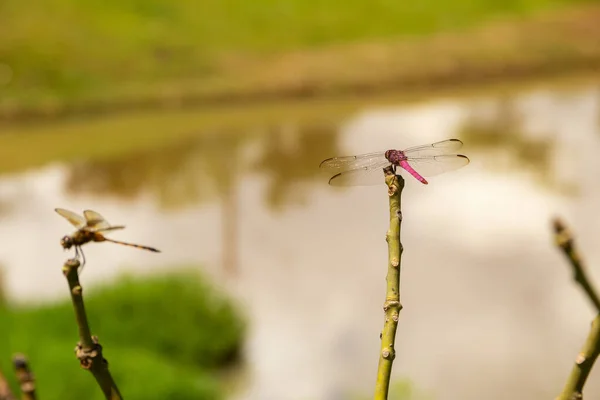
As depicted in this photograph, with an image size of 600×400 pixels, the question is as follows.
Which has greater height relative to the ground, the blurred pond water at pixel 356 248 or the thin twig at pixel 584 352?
the blurred pond water at pixel 356 248

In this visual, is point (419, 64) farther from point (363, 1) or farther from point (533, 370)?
point (533, 370)

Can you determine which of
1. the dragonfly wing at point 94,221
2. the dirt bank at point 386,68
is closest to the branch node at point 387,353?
the dragonfly wing at point 94,221

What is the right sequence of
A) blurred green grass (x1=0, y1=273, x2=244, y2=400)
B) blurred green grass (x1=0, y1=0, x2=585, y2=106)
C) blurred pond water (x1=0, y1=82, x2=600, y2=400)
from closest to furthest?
blurred green grass (x1=0, y1=273, x2=244, y2=400) < blurred pond water (x1=0, y1=82, x2=600, y2=400) < blurred green grass (x1=0, y1=0, x2=585, y2=106)

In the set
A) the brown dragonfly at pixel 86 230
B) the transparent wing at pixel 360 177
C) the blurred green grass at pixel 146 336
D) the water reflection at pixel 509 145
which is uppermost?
the water reflection at pixel 509 145

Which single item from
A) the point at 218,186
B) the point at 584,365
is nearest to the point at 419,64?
the point at 218,186

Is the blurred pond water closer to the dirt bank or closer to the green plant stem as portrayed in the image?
the dirt bank

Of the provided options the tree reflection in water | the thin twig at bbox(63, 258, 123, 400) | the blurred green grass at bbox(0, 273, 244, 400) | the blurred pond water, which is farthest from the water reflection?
the thin twig at bbox(63, 258, 123, 400)

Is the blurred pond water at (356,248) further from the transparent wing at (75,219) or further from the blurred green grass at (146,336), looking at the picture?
the transparent wing at (75,219)

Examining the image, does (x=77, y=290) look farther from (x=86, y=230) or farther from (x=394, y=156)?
(x=394, y=156)
